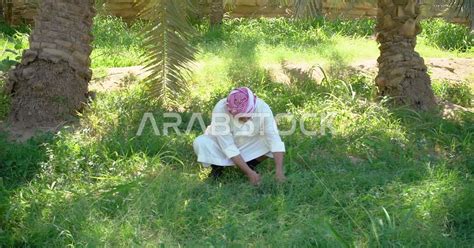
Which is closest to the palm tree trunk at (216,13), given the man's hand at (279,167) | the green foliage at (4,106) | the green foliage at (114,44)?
the green foliage at (114,44)

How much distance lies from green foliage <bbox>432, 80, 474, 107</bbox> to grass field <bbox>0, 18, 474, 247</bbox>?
31.3 inches

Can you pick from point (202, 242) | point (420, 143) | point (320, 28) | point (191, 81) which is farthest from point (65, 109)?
point (320, 28)

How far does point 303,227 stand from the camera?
13.8ft

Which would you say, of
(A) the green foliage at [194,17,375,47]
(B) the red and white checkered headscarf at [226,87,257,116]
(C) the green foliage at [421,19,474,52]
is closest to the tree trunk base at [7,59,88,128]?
(B) the red and white checkered headscarf at [226,87,257,116]

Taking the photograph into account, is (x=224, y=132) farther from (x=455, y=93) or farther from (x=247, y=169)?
(x=455, y=93)

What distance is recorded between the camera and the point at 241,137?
508 centimetres

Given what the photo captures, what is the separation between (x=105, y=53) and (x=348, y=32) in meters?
4.07

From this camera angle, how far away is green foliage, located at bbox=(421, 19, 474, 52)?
10602 mm

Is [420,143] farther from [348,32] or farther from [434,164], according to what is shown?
[348,32]

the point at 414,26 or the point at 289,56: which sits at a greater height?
the point at 414,26

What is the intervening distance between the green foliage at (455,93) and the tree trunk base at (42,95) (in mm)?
4090

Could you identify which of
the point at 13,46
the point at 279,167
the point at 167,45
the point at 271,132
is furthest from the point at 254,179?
the point at 13,46

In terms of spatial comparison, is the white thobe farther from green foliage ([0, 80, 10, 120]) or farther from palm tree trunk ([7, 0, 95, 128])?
green foliage ([0, 80, 10, 120])

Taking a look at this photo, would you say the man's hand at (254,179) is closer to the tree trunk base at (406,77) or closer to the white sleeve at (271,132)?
the white sleeve at (271,132)
